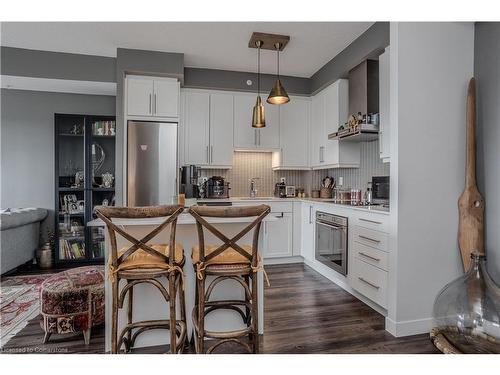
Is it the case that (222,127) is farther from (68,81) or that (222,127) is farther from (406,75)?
(406,75)

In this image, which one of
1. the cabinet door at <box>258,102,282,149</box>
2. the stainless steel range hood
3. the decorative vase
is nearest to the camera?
the stainless steel range hood

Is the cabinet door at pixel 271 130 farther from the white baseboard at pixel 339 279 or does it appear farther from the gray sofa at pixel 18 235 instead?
the gray sofa at pixel 18 235

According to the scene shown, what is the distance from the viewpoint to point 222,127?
447cm

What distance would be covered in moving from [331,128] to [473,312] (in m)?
2.72

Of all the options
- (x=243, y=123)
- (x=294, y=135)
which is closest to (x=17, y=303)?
(x=243, y=123)

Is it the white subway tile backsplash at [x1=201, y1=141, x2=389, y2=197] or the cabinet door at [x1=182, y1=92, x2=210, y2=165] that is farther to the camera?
the white subway tile backsplash at [x1=201, y1=141, x2=389, y2=197]

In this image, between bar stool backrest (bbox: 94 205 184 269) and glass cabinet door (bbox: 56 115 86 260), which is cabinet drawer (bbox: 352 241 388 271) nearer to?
bar stool backrest (bbox: 94 205 184 269)

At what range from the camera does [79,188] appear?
174 inches

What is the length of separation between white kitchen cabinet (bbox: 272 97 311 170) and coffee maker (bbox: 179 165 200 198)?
4.35ft

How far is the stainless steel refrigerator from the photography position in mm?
3738

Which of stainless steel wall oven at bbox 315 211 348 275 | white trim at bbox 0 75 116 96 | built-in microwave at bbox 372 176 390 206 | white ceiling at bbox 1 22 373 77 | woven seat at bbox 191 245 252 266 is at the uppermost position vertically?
white ceiling at bbox 1 22 373 77

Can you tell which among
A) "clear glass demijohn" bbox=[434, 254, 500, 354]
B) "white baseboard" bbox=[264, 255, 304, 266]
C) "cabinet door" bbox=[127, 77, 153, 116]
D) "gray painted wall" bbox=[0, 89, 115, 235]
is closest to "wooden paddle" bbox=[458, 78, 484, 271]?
"clear glass demijohn" bbox=[434, 254, 500, 354]

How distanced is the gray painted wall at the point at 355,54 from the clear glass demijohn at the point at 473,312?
224cm

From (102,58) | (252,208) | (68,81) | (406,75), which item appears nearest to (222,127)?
(102,58)
